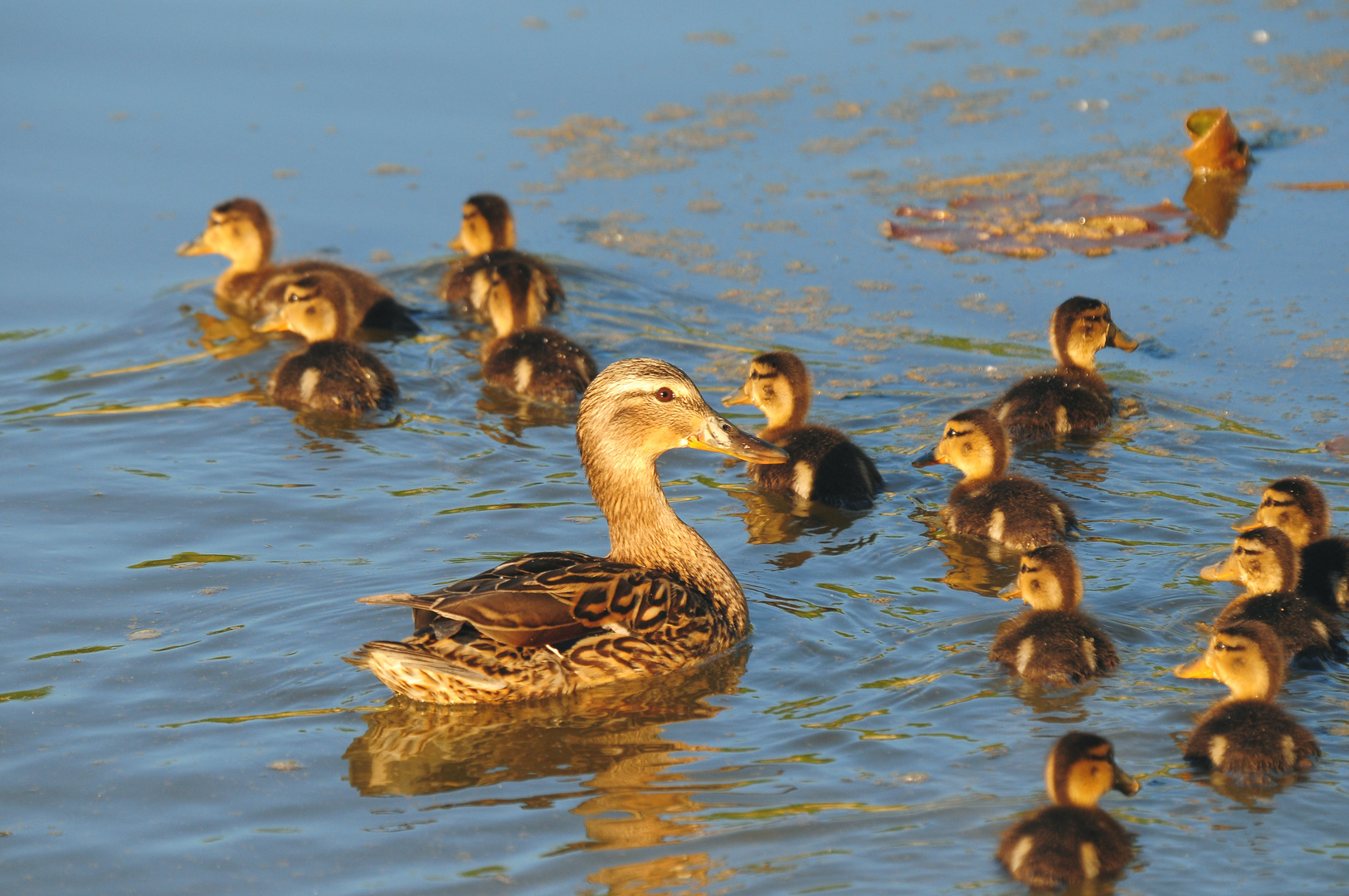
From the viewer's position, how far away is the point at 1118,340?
6.61 metres

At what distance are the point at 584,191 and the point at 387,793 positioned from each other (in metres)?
5.89

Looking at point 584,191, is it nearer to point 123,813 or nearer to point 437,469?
point 437,469

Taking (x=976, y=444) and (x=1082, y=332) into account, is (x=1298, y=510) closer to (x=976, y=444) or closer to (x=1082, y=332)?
(x=976, y=444)

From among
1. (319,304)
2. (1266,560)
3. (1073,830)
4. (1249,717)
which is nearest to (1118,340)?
(1266,560)

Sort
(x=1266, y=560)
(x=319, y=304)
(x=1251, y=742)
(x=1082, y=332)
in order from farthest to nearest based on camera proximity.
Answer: (x=319, y=304)
(x=1082, y=332)
(x=1266, y=560)
(x=1251, y=742)

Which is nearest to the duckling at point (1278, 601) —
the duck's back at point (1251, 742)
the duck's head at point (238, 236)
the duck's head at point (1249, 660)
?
the duck's head at point (1249, 660)

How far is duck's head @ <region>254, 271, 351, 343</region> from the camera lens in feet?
25.1

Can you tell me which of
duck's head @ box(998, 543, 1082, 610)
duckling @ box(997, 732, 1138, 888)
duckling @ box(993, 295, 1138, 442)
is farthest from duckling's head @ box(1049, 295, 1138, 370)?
duckling @ box(997, 732, 1138, 888)

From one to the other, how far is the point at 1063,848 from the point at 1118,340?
374 centimetres

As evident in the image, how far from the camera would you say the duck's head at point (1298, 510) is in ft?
16.2

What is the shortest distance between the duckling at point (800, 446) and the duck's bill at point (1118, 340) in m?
1.30

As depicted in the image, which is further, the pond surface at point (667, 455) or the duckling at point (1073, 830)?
the pond surface at point (667, 455)

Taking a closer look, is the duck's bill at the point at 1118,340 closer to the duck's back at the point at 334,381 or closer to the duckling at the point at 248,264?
the duck's back at the point at 334,381

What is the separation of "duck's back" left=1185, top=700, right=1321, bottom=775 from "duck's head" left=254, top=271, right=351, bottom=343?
5.05m
